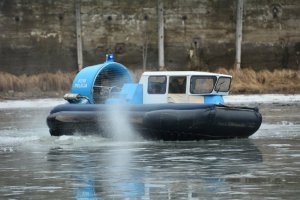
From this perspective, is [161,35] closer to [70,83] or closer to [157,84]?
[70,83]

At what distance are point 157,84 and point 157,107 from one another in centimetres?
126

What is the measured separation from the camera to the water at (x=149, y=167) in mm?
9641

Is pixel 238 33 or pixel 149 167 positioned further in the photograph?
pixel 238 33

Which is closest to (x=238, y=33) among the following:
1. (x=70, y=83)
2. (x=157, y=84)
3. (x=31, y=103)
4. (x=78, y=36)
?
(x=78, y=36)

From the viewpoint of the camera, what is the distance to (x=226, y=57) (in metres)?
32.7

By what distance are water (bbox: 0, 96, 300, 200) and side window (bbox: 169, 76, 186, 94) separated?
1.31 meters

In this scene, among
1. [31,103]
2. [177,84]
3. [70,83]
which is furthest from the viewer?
[70,83]

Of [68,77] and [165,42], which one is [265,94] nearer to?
[165,42]

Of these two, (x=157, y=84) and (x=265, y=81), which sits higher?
(x=157, y=84)

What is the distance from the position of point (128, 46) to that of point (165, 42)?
4.40 ft

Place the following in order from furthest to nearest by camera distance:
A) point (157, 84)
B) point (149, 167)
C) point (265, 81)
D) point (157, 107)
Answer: point (265, 81) < point (157, 84) < point (157, 107) < point (149, 167)

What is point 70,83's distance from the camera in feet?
104

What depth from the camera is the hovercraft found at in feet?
50.9

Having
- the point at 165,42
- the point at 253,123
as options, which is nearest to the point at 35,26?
the point at 165,42
